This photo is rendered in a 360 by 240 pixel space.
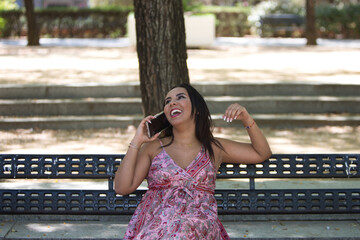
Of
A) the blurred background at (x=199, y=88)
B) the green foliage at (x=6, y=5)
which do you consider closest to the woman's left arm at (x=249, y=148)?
the blurred background at (x=199, y=88)

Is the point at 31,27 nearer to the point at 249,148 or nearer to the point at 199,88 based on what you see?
the point at 199,88

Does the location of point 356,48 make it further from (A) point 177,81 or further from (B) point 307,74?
(A) point 177,81

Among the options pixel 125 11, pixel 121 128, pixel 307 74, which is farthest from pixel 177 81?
pixel 125 11

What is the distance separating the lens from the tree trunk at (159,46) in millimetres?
6078

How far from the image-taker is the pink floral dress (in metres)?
3.73

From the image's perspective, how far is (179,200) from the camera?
3.82 meters

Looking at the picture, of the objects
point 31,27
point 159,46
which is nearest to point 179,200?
point 159,46

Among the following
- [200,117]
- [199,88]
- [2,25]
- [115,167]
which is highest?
[200,117]

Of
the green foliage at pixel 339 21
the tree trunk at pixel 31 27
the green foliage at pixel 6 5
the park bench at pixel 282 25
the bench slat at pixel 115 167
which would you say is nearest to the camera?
the bench slat at pixel 115 167

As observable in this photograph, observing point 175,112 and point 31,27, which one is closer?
point 175,112

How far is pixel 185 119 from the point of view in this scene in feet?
13.0

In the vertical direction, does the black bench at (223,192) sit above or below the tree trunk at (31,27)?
above

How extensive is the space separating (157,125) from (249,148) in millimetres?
627

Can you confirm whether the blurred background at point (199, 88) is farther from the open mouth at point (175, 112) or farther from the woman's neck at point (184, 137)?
the open mouth at point (175, 112)
